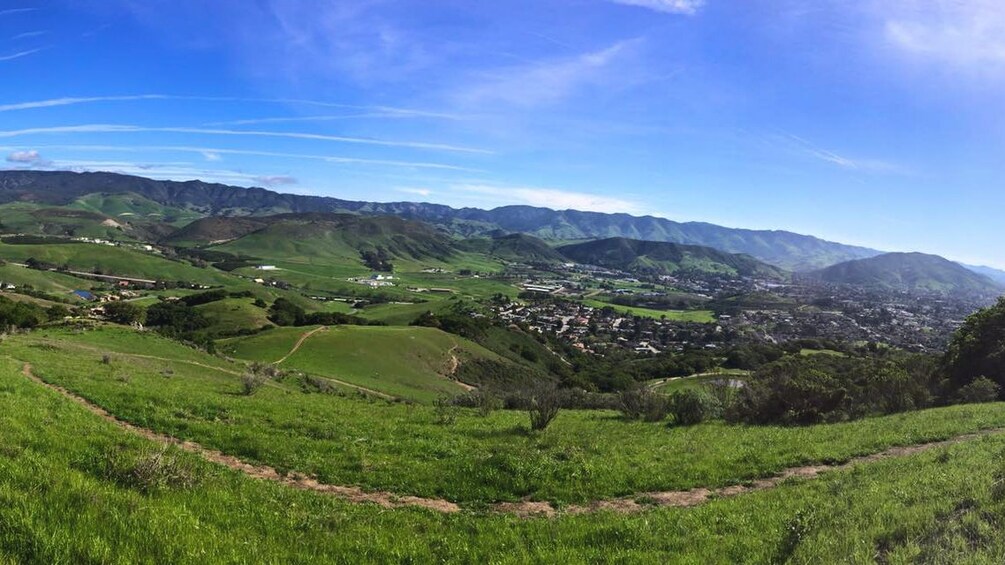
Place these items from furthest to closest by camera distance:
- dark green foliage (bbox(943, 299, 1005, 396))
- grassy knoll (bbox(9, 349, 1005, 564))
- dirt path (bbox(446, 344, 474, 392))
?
1. dirt path (bbox(446, 344, 474, 392))
2. dark green foliage (bbox(943, 299, 1005, 396))
3. grassy knoll (bbox(9, 349, 1005, 564))

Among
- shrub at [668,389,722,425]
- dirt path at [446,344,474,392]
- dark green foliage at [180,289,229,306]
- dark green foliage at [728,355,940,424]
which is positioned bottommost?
dirt path at [446,344,474,392]

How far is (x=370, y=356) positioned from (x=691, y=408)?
167 ft

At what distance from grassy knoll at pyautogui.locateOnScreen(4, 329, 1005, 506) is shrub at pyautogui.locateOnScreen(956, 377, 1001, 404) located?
258 inches

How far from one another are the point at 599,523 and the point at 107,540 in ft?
23.0

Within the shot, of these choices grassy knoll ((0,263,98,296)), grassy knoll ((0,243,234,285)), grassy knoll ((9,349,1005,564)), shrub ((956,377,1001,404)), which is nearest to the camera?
grassy knoll ((9,349,1005,564))

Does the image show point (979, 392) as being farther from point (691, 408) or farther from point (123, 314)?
point (123, 314)

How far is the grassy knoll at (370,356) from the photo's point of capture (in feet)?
193

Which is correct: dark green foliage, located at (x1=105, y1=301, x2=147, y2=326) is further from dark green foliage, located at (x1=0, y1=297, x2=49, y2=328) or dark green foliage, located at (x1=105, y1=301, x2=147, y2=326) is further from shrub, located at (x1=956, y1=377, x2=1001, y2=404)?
shrub, located at (x1=956, y1=377, x2=1001, y2=404)

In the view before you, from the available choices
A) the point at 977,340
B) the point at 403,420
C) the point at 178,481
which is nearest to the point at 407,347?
the point at 403,420

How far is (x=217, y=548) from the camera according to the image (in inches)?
230

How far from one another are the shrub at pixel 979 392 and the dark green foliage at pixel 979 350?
3168 millimetres

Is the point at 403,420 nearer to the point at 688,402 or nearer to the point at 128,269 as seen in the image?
the point at 688,402

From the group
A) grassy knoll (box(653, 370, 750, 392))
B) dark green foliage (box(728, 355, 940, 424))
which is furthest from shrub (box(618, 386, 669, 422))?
grassy knoll (box(653, 370, 750, 392))

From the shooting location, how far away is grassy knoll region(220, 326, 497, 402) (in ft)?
193
